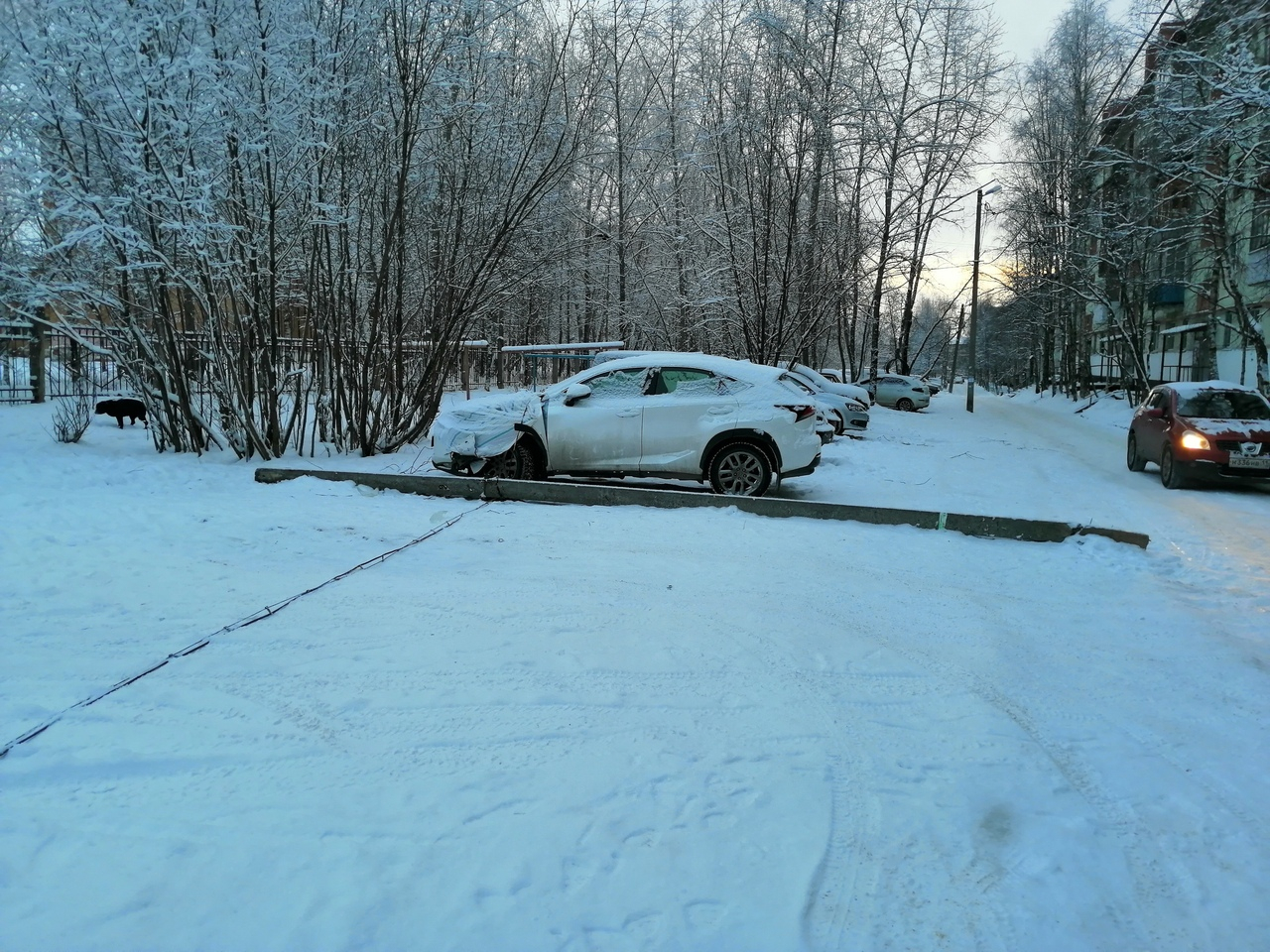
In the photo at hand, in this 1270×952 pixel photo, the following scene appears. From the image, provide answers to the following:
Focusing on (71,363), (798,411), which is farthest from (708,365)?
(71,363)

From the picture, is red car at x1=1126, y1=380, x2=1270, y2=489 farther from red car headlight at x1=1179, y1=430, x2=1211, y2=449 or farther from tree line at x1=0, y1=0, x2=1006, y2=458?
tree line at x1=0, y1=0, x2=1006, y2=458

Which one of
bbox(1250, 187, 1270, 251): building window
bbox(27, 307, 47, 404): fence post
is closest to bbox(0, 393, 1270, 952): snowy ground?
bbox(27, 307, 47, 404): fence post

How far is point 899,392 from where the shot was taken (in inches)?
1310

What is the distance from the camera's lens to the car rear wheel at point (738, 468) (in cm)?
970

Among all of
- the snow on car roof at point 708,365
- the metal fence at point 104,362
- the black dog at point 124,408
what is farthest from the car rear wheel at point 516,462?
the black dog at point 124,408

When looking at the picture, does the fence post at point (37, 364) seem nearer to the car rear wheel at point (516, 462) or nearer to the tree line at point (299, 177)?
the tree line at point (299, 177)

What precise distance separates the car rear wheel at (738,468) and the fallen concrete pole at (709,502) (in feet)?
3.01

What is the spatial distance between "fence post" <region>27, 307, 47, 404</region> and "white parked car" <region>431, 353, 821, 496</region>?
13.2 metres

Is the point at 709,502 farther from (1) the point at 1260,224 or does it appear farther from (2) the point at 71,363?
(1) the point at 1260,224

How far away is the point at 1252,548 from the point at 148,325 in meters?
13.5

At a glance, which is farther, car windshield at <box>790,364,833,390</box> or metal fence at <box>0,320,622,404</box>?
Answer: car windshield at <box>790,364,833,390</box>

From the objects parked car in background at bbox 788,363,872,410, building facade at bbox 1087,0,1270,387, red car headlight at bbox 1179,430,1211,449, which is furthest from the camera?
parked car in background at bbox 788,363,872,410

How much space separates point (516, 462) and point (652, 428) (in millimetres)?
1660

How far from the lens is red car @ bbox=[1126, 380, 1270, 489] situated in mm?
11414
